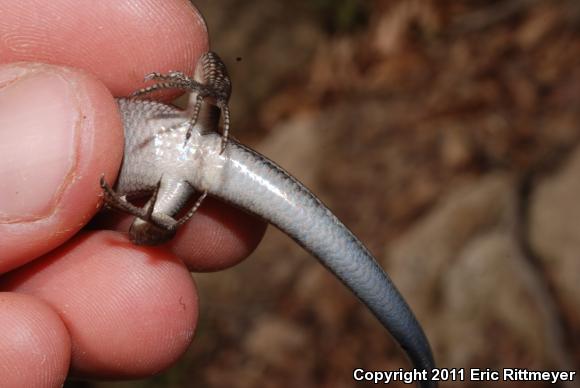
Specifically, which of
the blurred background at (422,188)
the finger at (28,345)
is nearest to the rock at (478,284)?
the blurred background at (422,188)

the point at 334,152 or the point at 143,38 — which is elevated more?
the point at 334,152

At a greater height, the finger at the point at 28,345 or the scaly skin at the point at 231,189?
the scaly skin at the point at 231,189

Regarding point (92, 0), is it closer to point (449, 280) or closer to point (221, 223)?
point (221, 223)

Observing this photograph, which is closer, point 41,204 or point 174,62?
point 41,204

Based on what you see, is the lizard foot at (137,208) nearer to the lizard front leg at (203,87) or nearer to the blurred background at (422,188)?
the lizard front leg at (203,87)

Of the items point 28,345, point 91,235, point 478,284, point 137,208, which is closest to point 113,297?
point 91,235

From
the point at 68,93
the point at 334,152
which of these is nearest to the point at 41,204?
the point at 68,93
